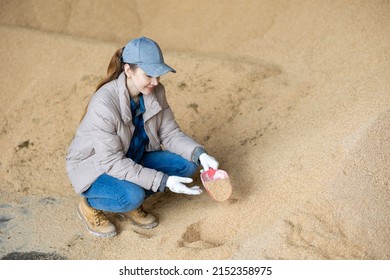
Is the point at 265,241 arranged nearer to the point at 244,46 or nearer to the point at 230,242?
the point at 230,242

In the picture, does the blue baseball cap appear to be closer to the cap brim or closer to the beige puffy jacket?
the cap brim

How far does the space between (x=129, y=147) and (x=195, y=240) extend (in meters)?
0.56

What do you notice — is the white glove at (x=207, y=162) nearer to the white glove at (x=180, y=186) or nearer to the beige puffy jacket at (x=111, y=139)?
the beige puffy jacket at (x=111, y=139)

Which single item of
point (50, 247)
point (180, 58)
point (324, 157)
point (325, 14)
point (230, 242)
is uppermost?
point (325, 14)

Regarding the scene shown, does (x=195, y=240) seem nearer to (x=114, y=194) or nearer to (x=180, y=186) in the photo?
(x=180, y=186)

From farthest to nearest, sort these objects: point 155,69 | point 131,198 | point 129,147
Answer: point 129,147 < point 131,198 < point 155,69

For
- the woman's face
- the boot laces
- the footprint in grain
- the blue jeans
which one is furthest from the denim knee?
the woman's face

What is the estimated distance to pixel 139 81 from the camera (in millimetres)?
2506

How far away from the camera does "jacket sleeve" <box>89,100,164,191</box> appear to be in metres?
2.49

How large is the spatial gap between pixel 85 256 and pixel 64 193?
64 centimetres

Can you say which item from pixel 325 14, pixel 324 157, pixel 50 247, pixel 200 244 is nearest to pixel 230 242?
pixel 200 244

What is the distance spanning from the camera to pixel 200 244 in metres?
2.52

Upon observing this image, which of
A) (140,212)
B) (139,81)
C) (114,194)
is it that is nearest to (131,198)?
(114,194)

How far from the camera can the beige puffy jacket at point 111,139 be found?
2.50 meters
